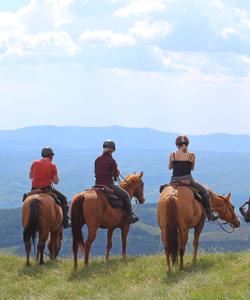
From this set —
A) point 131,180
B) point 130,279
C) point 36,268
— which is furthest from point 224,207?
point 36,268

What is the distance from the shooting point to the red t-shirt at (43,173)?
21.3 metres

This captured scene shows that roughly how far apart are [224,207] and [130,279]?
6.55 m

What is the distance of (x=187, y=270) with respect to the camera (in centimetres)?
1662

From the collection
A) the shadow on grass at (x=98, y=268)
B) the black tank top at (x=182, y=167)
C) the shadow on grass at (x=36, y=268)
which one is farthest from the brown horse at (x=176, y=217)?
the shadow on grass at (x=36, y=268)

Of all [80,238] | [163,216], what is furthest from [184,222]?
[80,238]

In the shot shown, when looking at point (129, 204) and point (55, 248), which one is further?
point (55, 248)

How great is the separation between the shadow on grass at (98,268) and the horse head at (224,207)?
3.94 metres

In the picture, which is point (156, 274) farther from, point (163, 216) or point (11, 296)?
point (11, 296)

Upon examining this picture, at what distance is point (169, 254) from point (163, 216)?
1.14 meters

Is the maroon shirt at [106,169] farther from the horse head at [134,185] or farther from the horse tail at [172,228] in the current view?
the horse tail at [172,228]

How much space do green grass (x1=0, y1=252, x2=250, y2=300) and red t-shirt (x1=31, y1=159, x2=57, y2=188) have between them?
3046 mm

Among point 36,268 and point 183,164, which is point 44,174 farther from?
point 183,164

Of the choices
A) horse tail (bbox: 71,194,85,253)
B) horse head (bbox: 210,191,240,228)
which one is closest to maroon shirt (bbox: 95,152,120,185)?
horse tail (bbox: 71,194,85,253)

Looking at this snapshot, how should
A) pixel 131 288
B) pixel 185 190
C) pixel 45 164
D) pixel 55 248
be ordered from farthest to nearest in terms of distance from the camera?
pixel 55 248 → pixel 45 164 → pixel 185 190 → pixel 131 288
